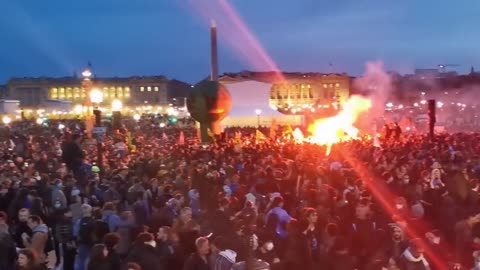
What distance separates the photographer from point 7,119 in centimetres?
6331

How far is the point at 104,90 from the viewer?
139125 mm

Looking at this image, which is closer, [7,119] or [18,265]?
[18,265]

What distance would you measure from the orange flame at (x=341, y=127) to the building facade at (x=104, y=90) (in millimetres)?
94837

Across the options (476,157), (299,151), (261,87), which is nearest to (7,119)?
(261,87)

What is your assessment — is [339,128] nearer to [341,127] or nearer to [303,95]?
[341,127]

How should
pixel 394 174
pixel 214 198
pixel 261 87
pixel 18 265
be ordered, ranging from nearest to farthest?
pixel 18 265 → pixel 214 198 → pixel 394 174 → pixel 261 87

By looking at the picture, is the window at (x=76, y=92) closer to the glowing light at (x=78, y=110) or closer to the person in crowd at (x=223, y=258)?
the glowing light at (x=78, y=110)

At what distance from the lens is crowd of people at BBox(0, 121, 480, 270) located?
803 cm

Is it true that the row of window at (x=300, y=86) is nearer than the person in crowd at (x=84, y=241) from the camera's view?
No

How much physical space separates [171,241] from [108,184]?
5675 millimetres

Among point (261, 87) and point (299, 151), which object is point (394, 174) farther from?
point (261, 87)

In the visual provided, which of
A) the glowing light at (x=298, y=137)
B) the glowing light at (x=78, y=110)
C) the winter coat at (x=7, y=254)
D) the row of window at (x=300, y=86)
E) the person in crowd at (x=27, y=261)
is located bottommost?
the glowing light at (x=78, y=110)

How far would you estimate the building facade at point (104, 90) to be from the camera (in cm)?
13900

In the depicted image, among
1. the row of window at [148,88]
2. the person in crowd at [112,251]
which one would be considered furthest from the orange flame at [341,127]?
the row of window at [148,88]
